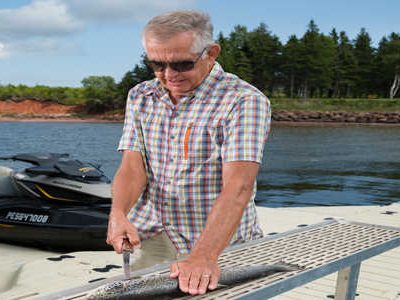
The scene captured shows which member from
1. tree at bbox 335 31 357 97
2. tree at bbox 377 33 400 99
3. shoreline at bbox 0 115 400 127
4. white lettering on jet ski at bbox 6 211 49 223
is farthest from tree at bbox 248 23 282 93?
white lettering on jet ski at bbox 6 211 49 223

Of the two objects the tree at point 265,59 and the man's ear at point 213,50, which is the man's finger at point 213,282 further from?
the tree at point 265,59

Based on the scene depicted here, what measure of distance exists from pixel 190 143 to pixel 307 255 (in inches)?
29.5

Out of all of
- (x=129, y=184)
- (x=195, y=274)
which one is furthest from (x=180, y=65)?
(x=195, y=274)

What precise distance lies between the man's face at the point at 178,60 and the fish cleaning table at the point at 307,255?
583 millimetres

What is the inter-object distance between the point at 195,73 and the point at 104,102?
9155cm

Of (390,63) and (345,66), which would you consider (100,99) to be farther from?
(390,63)

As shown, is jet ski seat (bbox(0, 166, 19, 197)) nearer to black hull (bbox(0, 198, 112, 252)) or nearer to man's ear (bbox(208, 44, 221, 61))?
black hull (bbox(0, 198, 112, 252))

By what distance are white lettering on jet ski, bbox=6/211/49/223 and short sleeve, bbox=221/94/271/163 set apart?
437 centimetres

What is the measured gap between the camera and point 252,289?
1.85 m

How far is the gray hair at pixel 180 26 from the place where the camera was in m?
1.84

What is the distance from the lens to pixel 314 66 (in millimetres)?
77188

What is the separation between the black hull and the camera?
5.70m

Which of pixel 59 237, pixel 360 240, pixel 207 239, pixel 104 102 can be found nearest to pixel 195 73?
pixel 207 239

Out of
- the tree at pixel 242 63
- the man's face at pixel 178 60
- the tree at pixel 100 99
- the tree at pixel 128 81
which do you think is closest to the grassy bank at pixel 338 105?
the tree at pixel 242 63
